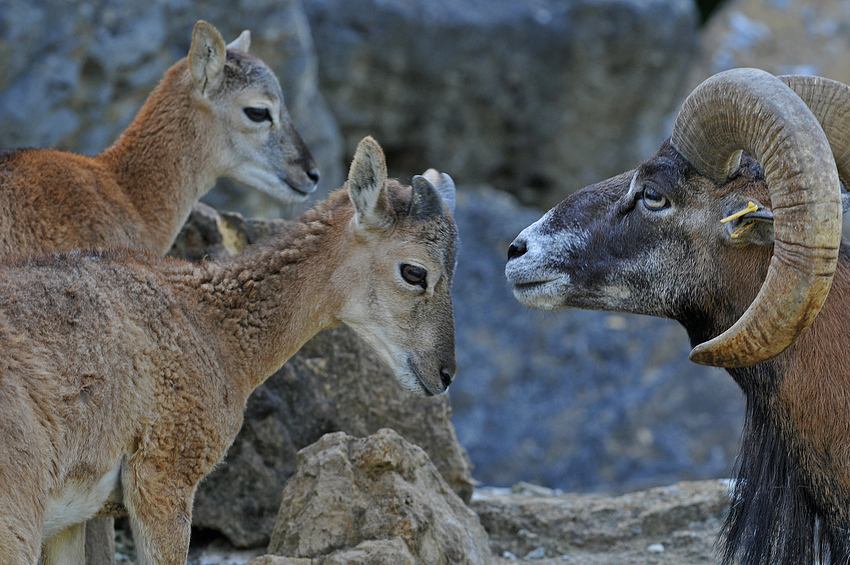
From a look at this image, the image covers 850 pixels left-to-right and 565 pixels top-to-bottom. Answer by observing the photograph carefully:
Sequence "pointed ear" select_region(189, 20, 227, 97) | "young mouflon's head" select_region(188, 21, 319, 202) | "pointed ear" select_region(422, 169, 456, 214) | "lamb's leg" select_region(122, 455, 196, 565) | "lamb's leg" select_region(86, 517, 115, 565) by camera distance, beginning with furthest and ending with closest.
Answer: "young mouflon's head" select_region(188, 21, 319, 202) → "pointed ear" select_region(189, 20, 227, 97) → "pointed ear" select_region(422, 169, 456, 214) → "lamb's leg" select_region(86, 517, 115, 565) → "lamb's leg" select_region(122, 455, 196, 565)

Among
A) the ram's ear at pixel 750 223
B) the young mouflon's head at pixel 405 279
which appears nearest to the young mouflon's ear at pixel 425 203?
the young mouflon's head at pixel 405 279

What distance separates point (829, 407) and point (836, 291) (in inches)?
27.2

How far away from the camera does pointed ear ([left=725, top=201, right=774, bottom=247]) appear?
5473 millimetres

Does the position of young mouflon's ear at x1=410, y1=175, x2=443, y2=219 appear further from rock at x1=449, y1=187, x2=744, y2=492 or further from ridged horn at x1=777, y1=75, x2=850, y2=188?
rock at x1=449, y1=187, x2=744, y2=492

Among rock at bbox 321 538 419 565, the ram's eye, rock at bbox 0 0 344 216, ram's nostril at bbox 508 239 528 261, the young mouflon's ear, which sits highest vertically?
rock at bbox 0 0 344 216

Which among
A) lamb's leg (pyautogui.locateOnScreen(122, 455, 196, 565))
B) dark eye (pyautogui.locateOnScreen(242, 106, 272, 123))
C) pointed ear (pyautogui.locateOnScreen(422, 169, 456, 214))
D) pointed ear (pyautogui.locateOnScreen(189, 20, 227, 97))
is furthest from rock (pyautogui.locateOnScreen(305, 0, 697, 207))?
lamb's leg (pyautogui.locateOnScreen(122, 455, 196, 565))

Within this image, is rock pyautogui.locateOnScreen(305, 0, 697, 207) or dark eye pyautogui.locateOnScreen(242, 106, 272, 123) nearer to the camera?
dark eye pyautogui.locateOnScreen(242, 106, 272, 123)

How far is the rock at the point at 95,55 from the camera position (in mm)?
11805

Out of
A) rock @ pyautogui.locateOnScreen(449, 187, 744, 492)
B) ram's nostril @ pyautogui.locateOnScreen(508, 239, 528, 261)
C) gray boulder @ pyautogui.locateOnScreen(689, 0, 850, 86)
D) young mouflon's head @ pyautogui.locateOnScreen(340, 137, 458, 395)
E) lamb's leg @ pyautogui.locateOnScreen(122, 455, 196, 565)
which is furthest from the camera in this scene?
gray boulder @ pyautogui.locateOnScreen(689, 0, 850, 86)

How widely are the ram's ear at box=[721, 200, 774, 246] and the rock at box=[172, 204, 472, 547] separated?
312 centimetres

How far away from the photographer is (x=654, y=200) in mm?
6066

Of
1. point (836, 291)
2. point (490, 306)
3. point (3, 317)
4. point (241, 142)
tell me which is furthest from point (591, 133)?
point (3, 317)

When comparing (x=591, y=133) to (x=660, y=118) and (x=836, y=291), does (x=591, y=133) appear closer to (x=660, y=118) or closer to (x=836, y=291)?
(x=660, y=118)

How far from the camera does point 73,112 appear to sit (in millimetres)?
12727
